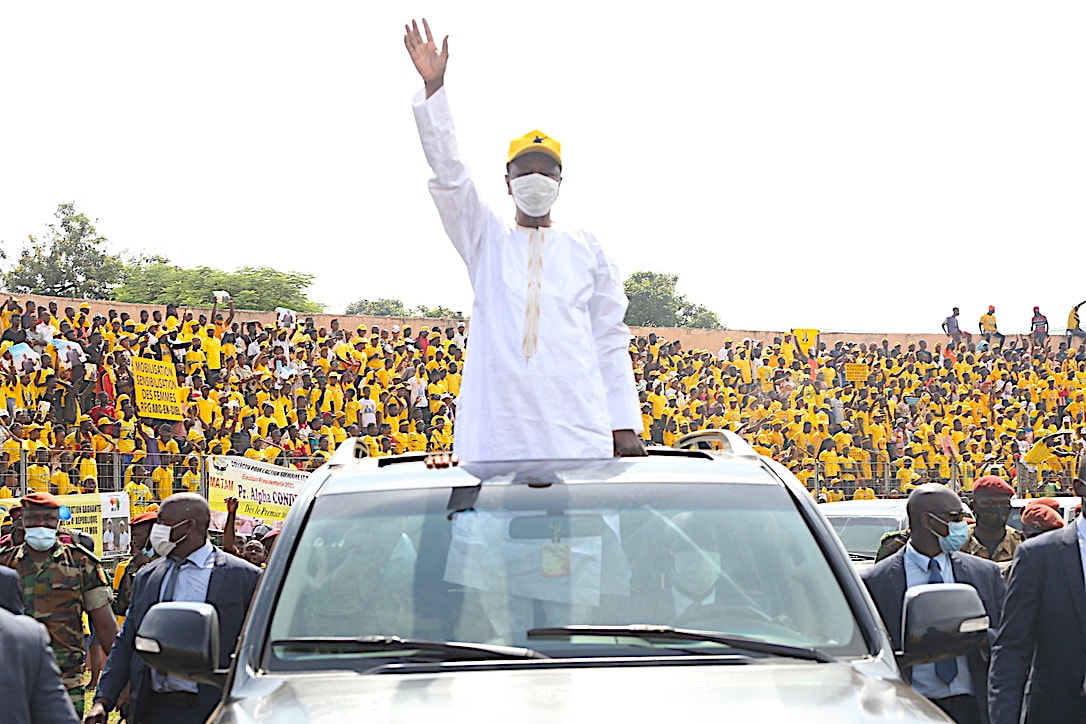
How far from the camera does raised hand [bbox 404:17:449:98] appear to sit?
490 cm

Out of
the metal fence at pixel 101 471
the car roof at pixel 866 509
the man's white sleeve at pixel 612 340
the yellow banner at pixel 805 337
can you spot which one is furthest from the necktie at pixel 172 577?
the yellow banner at pixel 805 337

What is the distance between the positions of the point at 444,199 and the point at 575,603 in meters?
1.88

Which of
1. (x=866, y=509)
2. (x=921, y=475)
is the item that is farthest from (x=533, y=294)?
(x=921, y=475)

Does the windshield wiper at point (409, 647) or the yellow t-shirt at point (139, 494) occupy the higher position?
the windshield wiper at point (409, 647)

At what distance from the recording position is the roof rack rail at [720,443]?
4.51 metres

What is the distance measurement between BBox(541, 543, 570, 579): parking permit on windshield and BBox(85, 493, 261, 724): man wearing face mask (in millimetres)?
2413

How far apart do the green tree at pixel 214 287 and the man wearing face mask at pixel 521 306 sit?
176ft

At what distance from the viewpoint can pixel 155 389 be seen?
2028cm

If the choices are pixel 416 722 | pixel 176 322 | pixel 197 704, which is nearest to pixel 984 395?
pixel 176 322

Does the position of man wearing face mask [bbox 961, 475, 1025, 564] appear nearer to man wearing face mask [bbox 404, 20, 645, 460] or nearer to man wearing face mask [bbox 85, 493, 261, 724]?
man wearing face mask [bbox 404, 20, 645, 460]

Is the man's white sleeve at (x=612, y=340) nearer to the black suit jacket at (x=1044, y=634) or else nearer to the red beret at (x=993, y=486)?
the black suit jacket at (x=1044, y=634)

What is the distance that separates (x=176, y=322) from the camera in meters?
26.5

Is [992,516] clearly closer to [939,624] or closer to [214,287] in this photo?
[939,624]

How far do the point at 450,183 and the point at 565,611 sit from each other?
1917 mm
